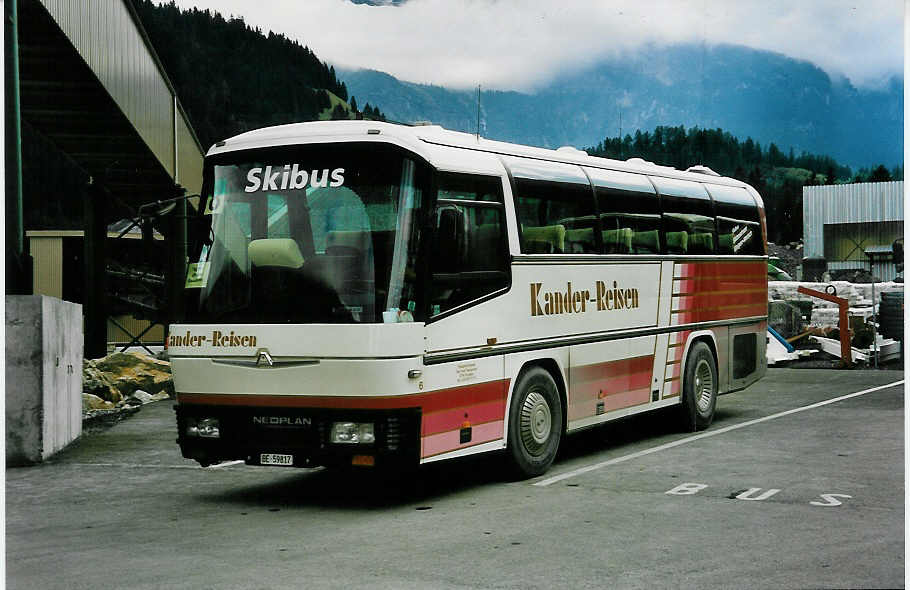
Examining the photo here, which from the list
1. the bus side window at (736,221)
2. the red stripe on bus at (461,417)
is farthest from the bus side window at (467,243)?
the bus side window at (736,221)

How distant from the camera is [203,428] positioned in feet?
32.3

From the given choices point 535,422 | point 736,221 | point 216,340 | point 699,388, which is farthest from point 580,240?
point 736,221

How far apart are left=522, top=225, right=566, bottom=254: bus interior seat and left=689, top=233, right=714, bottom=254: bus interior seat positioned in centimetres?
352

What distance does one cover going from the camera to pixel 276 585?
6.75 m

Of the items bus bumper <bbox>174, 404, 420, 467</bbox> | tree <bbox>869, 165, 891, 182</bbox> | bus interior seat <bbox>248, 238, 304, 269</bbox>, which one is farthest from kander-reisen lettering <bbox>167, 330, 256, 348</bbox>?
tree <bbox>869, 165, 891, 182</bbox>

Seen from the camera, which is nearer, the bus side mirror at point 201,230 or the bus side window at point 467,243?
the bus side window at point 467,243

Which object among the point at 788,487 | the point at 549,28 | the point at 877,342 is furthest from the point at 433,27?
the point at 788,487

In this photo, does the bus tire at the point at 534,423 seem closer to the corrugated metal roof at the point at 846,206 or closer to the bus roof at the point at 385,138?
the bus roof at the point at 385,138

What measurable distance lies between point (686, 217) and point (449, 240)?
5808mm

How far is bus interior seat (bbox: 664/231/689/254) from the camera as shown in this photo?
46.8 feet

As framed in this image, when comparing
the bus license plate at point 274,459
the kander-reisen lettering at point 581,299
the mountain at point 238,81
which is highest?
the mountain at point 238,81

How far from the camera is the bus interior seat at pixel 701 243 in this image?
48.9 feet

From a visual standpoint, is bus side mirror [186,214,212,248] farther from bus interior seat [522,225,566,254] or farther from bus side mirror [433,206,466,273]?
bus interior seat [522,225,566,254]

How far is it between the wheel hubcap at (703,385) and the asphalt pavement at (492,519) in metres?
0.72
